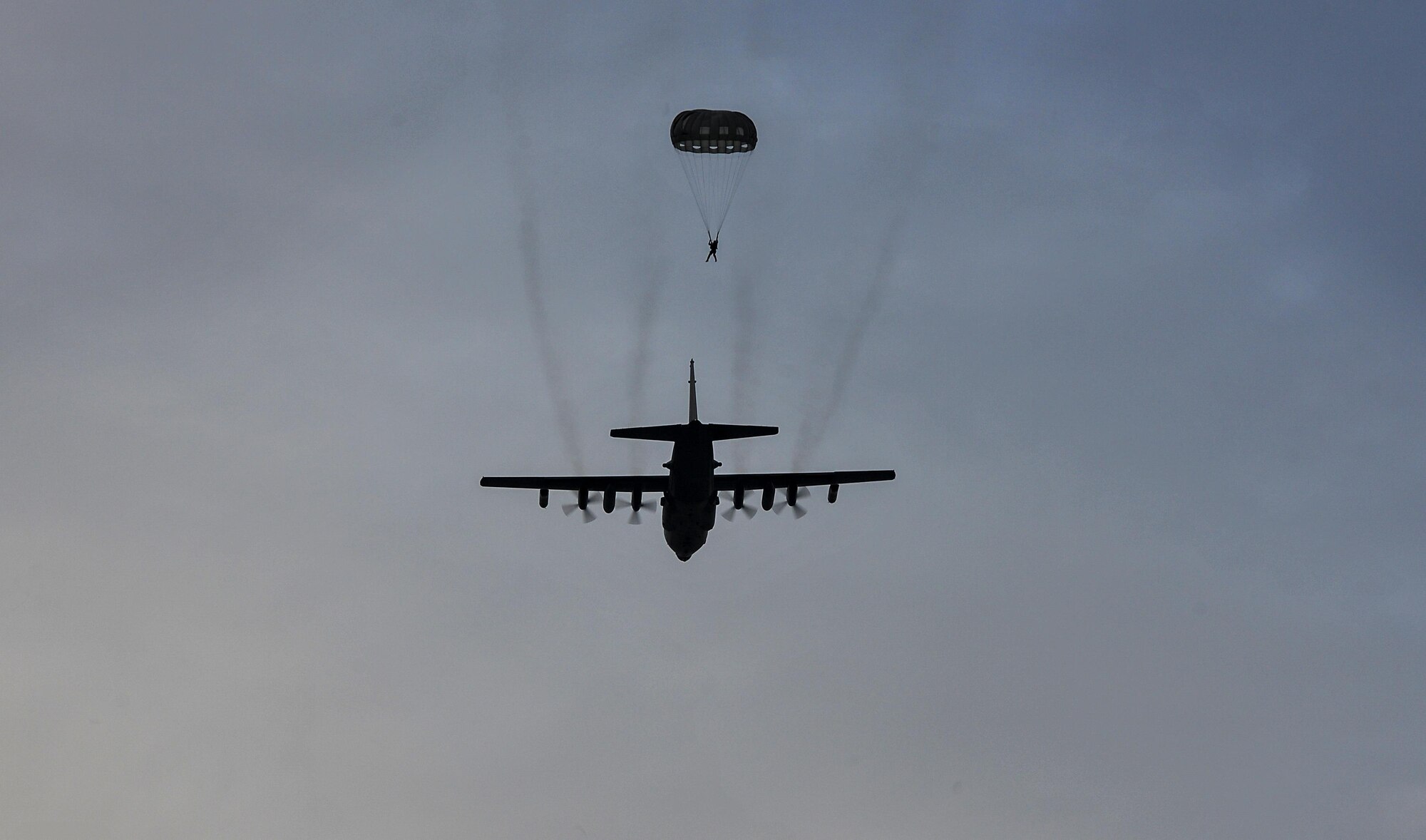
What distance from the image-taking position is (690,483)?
218ft

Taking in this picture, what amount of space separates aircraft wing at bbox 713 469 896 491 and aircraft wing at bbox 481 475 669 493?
3.90 meters

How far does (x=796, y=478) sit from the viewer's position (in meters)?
75.1

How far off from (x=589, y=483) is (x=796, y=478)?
11.6m

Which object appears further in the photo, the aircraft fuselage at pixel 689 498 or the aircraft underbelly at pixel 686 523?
the aircraft underbelly at pixel 686 523

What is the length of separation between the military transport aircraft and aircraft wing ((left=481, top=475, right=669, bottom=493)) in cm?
4

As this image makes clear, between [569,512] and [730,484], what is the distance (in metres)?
8.91

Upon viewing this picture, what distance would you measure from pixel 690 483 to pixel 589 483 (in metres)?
11.3

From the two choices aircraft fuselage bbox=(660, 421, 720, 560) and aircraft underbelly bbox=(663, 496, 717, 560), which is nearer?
aircraft fuselage bbox=(660, 421, 720, 560)

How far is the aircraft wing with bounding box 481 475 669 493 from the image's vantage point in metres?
75.3

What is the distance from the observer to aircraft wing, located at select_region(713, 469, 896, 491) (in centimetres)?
7444

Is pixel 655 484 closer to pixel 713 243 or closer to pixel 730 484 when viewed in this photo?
pixel 730 484

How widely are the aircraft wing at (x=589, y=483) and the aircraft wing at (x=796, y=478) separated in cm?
390

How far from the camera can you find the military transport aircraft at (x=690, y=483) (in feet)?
213

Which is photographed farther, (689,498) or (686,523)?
(686,523)
